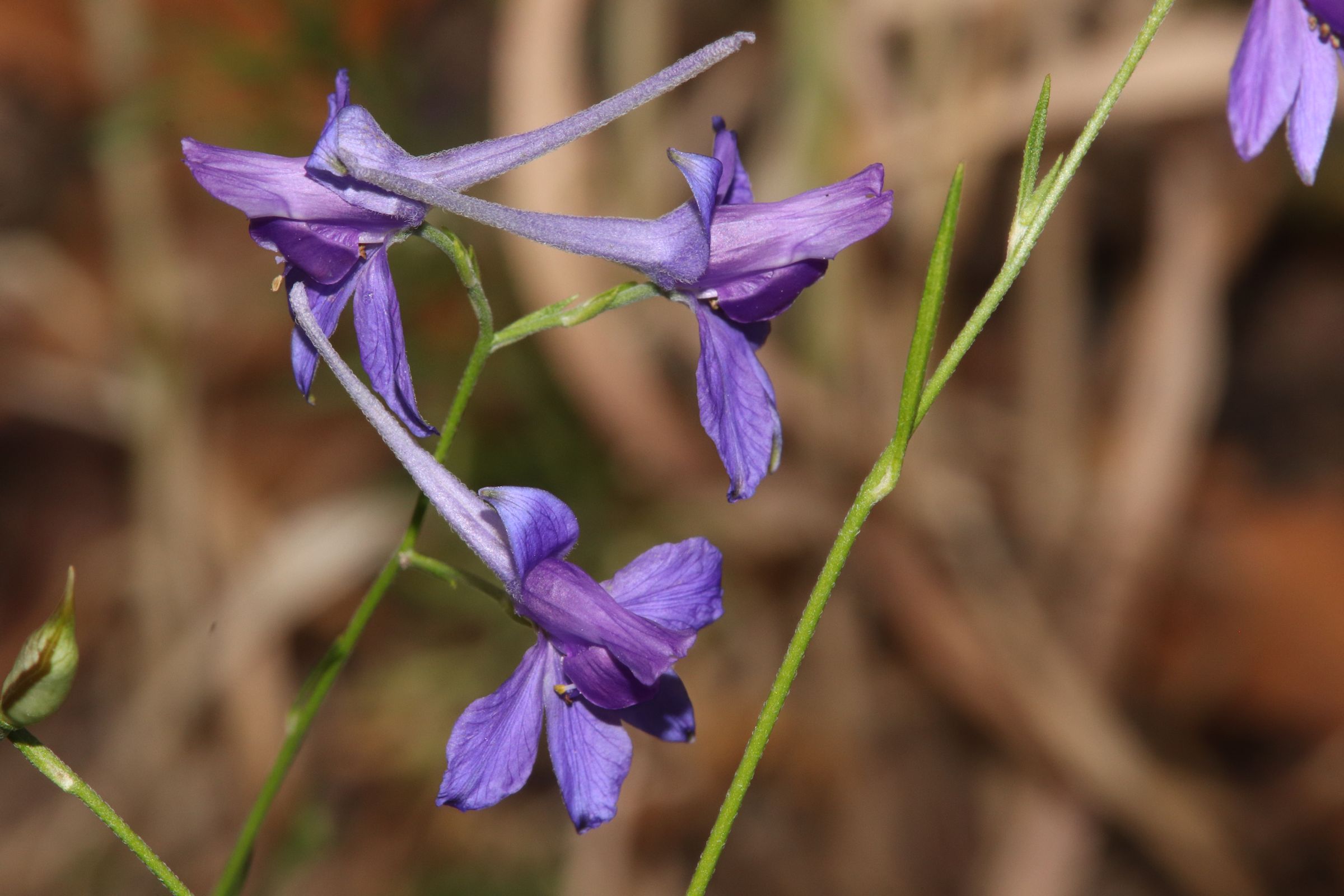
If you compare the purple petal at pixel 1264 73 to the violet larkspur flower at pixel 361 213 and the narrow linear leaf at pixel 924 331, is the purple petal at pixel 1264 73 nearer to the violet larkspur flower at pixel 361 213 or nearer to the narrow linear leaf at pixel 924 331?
the narrow linear leaf at pixel 924 331

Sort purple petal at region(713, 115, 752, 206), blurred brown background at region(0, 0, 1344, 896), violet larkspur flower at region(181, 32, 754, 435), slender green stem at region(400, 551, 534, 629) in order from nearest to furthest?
1. violet larkspur flower at region(181, 32, 754, 435)
2. slender green stem at region(400, 551, 534, 629)
3. purple petal at region(713, 115, 752, 206)
4. blurred brown background at region(0, 0, 1344, 896)

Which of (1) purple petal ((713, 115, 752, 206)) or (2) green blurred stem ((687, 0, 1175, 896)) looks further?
(1) purple petal ((713, 115, 752, 206))

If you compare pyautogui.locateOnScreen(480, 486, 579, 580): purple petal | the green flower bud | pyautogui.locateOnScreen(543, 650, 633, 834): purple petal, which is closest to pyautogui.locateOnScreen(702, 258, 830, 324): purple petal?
pyautogui.locateOnScreen(480, 486, 579, 580): purple petal

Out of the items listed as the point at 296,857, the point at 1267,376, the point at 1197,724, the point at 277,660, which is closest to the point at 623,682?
the point at 296,857

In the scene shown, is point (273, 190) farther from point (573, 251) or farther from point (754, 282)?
point (754, 282)

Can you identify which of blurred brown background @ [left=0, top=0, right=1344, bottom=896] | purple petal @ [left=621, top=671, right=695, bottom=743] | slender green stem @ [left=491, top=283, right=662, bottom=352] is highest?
slender green stem @ [left=491, top=283, right=662, bottom=352]

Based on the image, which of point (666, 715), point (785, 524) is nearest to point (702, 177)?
point (666, 715)

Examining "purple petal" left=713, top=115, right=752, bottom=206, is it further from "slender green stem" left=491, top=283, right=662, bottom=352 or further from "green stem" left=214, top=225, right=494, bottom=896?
"green stem" left=214, top=225, right=494, bottom=896

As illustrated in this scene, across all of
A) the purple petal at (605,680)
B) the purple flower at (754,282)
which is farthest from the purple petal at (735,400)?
the purple petal at (605,680)
